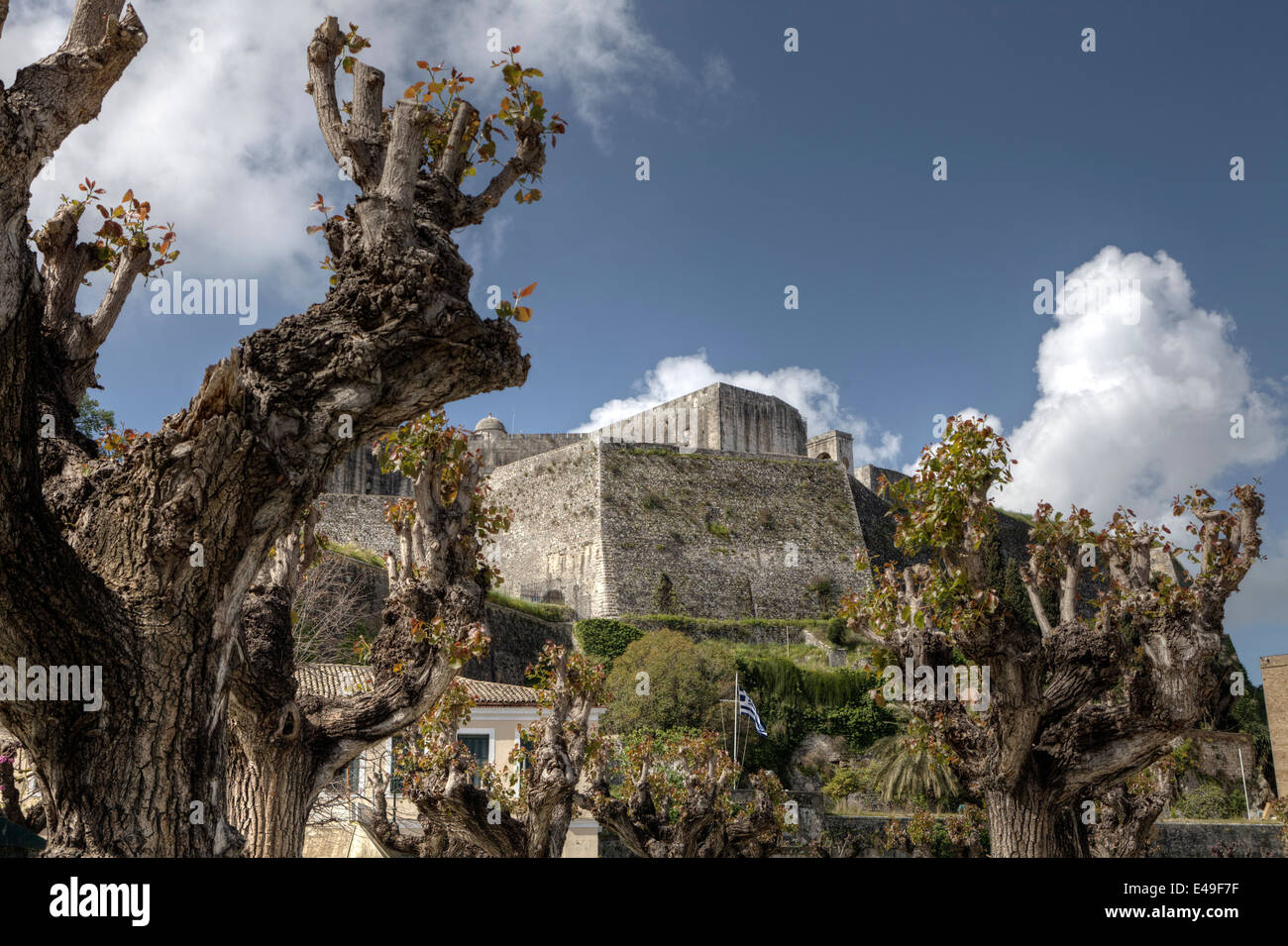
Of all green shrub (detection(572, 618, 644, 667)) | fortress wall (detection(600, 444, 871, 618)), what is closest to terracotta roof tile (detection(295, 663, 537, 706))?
green shrub (detection(572, 618, 644, 667))

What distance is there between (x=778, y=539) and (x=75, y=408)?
126ft

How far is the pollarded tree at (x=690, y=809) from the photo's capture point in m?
15.0

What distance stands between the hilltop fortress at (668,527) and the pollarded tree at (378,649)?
103ft

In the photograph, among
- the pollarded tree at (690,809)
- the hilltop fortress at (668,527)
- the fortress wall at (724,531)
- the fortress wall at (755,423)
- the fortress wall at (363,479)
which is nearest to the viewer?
the pollarded tree at (690,809)

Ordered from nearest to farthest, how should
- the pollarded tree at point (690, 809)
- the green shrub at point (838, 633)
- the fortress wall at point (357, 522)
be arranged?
the pollarded tree at point (690, 809), the green shrub at point (838, 633), the fortress wall at point (357, 522)

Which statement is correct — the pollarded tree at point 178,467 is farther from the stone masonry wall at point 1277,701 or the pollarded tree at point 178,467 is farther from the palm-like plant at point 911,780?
the stone masonry wall at point 1277,701

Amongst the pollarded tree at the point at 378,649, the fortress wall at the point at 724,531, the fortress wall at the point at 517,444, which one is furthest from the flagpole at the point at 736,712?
the fortress wall at the point at 517,444

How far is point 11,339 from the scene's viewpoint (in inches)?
165

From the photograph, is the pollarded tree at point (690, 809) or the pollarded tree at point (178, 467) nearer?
the pollarded tree at point (178, 467)

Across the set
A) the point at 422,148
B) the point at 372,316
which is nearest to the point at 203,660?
the point at 372,316

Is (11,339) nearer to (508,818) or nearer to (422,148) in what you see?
(422,148)

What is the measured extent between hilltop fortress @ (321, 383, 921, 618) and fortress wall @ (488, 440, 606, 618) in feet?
0.17

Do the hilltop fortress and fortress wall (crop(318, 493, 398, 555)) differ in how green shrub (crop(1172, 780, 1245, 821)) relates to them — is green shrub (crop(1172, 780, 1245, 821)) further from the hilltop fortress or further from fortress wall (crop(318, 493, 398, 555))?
fortress wall (crop(318, 493, 398, 555))

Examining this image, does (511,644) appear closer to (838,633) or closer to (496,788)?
(838,633)
